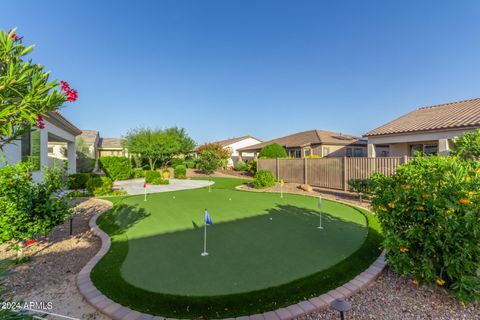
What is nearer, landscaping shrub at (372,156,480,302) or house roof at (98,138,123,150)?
landscaping shrub at (372,156,480,302)

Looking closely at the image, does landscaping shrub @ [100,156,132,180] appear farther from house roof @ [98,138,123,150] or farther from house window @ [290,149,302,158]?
house roof @ [98,138,123,150]

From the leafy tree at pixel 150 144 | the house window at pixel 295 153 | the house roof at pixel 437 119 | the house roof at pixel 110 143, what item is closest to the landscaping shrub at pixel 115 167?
the leafy tree at pixel 150 144

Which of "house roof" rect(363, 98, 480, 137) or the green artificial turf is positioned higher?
"house roof" rect(363, 98, 480, 137)

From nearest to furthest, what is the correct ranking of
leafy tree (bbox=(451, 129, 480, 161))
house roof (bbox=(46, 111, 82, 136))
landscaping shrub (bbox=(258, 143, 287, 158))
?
leafy tree (bbox=(451, 129, 480, 161)), house roof (bbox=(46, 111, 82, 136)), landscaping shrub (bbox=(258, 143, 287, 158))

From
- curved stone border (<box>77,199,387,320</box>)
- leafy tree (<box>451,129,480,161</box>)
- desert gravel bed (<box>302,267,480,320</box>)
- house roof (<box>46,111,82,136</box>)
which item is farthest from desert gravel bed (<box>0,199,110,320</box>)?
leafy tree (<box>451,129,480,161</box>)

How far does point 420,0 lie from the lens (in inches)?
356

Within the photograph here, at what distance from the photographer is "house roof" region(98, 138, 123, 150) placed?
35250 mm

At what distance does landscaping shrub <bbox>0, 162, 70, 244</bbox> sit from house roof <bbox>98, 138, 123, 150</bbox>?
33.0 meters

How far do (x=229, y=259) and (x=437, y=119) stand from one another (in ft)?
56.6

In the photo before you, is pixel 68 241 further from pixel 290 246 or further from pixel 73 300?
pixel 290 246

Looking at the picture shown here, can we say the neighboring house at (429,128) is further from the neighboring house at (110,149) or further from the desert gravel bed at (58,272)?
the neighboring house at (110,149)

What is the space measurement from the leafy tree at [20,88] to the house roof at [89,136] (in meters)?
32.0

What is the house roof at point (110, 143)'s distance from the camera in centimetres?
3525

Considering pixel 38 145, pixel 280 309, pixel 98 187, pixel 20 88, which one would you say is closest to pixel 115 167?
pixel 98 187
